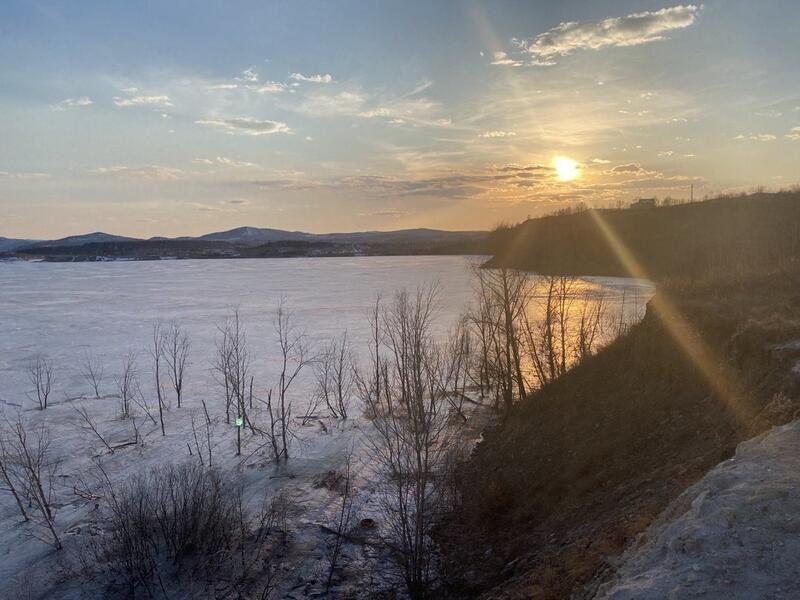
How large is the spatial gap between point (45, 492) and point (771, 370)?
18.7 metres

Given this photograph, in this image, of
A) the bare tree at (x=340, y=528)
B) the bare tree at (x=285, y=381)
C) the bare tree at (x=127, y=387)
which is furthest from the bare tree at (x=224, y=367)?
the bare tree at (x=340, y=528)

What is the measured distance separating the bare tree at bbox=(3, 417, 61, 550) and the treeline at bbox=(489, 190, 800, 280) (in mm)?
44745

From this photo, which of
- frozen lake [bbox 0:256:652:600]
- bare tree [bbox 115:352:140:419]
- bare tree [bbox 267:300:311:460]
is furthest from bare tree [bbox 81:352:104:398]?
bare tree [bbox 267:300:311:460]

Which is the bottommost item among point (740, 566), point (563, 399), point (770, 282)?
point (563, 399)

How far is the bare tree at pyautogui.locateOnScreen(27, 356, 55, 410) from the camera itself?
23225 mm

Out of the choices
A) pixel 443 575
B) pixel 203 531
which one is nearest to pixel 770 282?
pixel 443 575

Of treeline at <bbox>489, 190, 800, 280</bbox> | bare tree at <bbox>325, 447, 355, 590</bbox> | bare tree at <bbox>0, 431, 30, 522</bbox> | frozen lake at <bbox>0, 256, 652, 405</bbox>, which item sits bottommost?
bare tree at <bbox>325, 447, 355, 590</bbox>

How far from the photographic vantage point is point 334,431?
2128 centimetres

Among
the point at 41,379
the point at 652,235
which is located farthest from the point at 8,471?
the point at 652,235

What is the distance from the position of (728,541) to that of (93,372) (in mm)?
28638

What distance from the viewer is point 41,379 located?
1009 inches

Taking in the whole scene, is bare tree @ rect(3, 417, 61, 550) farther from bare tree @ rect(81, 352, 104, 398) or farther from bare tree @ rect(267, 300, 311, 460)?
bare tree @ rect(267, 300, 311, 460)

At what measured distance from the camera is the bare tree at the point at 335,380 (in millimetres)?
23641

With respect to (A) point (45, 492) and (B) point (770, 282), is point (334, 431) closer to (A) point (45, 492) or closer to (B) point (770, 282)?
(A) point (45, 492)
